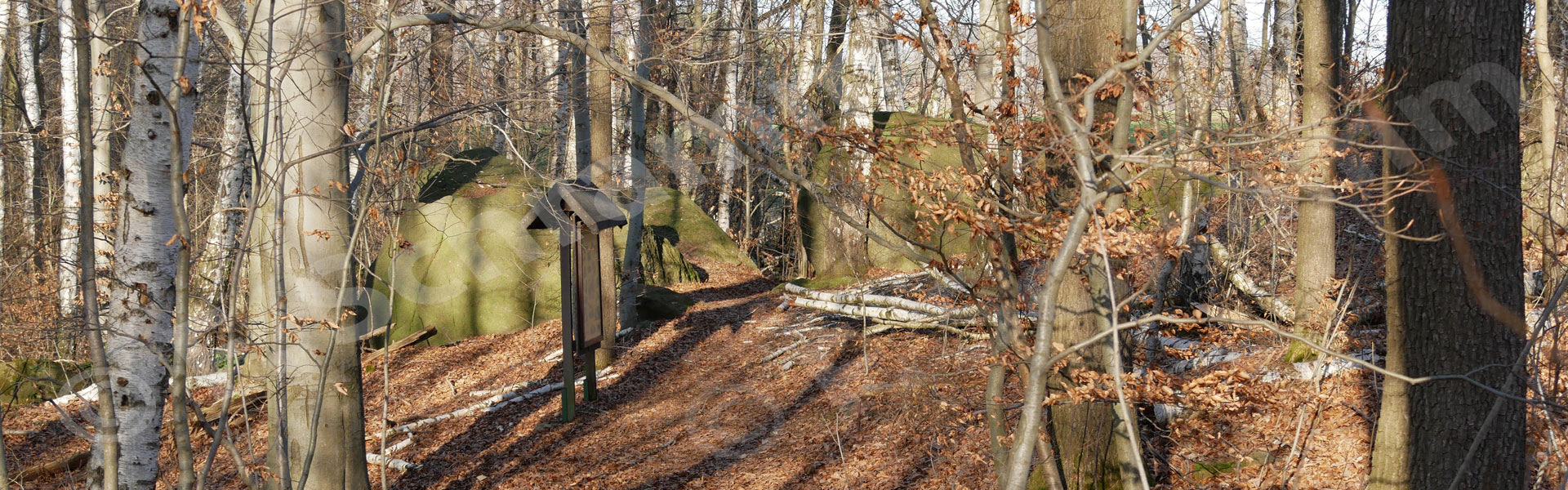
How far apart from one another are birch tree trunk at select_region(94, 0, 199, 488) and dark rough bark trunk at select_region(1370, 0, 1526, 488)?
537cm

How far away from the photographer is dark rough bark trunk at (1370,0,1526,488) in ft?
12.9

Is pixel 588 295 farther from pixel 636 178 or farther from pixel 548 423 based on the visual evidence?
pixel 636 178

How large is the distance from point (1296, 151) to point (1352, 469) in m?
3.32

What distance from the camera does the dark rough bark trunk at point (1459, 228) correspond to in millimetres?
3932

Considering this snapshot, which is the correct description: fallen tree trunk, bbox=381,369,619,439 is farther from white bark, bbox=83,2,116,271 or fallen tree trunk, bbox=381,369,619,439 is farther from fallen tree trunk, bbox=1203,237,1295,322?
fallen tree trunk, bbox=1203,237,1295,322

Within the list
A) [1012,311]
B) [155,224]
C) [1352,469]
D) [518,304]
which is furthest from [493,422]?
[1352,469]

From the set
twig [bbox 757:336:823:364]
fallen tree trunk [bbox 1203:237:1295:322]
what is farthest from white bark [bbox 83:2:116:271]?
fallen tree trunk [bbox 1203:237:1295:322]

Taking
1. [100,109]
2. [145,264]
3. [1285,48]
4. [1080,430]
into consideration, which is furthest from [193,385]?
[1285,48]

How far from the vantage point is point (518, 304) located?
39.3 ft

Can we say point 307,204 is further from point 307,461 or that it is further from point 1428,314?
point 1428,314

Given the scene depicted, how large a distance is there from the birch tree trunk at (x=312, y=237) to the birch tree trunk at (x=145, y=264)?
0.97 meters

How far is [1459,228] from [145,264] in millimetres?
5820

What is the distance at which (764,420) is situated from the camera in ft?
26.4

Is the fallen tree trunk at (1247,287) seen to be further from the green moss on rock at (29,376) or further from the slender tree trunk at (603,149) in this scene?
the green moss on rock at (29,376)
